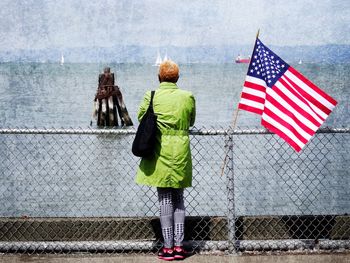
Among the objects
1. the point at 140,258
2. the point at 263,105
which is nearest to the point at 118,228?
the point at 140,258

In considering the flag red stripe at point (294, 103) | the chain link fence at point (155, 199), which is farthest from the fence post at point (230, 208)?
the flag red stripe at point (294, 103)

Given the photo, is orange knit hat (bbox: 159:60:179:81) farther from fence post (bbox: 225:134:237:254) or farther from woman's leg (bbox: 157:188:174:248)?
woman's leg (bbox: 157:188:174:248)

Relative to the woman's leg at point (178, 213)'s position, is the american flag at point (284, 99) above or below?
above

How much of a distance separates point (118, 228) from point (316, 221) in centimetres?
208

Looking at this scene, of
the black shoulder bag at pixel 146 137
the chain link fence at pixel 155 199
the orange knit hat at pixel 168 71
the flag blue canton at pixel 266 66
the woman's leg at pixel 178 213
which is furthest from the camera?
the chain link fence at pixel 155 199

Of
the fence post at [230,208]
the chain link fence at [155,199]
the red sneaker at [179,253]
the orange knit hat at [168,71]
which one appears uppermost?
the orange knit hat at [168,71]

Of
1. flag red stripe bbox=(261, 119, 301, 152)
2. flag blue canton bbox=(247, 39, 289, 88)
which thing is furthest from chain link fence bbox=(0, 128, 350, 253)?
flag blue canton bbox=(247, 39, 289, 88)

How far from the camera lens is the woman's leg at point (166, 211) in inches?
206

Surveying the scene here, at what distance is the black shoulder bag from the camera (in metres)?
5.07

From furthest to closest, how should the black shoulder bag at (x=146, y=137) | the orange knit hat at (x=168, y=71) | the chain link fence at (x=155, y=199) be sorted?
the chain link fence at (x=155, y=199) → the orange knit hat at (x=168, y=71) → the black shoulder bag at (x=146, y=137)

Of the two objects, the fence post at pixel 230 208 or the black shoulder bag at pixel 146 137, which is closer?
the black shoulder bag at pixel 146 137

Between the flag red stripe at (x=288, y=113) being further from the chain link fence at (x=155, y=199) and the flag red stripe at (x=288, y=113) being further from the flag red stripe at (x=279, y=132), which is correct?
the chain link fence at (x=155, y=199)

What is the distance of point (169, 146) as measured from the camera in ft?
16.8

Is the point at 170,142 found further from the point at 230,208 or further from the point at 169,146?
the point at 230,208
